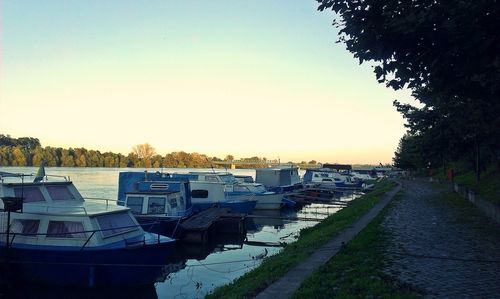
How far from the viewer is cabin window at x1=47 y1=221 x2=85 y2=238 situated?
15789 mm

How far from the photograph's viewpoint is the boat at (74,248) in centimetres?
1536

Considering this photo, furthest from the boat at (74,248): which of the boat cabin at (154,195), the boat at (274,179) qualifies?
the boat at (274,179)

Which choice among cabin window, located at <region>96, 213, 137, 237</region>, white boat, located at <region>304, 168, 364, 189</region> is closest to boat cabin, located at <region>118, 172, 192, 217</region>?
cabin window, located at <region>96, 213, 137, 237</region>

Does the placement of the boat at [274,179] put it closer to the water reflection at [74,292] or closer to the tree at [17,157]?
the water reflection at [74,292]

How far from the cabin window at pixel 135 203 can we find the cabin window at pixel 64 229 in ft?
28.1

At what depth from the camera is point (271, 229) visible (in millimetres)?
31562

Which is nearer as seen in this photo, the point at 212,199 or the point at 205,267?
the point at 205,267

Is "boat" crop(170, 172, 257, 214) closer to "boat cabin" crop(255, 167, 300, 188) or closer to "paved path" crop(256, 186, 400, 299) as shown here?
"paved path" crop(256, 186, 400, 299)

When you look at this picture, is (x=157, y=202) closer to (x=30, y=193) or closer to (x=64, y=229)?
(x=30, y=193)

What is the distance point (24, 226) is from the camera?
16562mm

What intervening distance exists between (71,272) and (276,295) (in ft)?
28.2

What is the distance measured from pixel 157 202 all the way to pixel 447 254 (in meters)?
15.6

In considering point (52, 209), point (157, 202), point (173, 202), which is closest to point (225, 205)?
point (173, 202)

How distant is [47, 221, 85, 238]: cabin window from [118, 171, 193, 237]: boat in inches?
203
